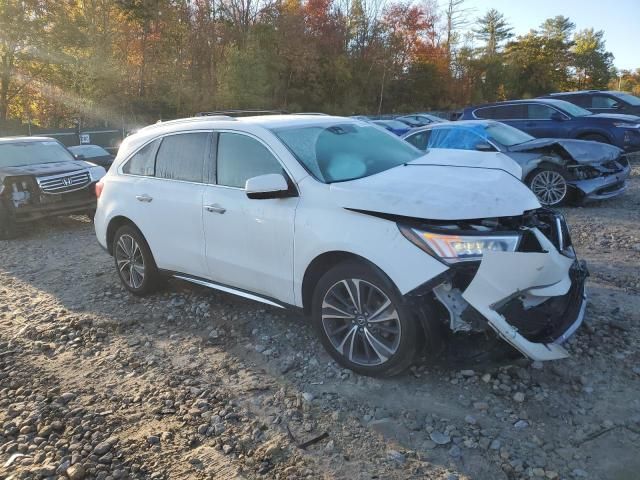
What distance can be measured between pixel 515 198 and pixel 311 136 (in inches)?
64.2

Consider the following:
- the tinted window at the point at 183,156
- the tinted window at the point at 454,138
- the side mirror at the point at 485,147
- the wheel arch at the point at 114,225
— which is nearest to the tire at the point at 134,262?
the wheel arch at the point at 114,225

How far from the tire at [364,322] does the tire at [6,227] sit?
7.14m

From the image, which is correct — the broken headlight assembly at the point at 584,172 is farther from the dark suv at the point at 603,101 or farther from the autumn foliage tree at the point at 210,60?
the autumn foliage tree at the point at 210,60

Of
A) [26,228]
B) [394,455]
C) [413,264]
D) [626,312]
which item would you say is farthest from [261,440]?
[26,228]

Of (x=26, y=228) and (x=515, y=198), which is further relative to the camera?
(x=26, y=228)

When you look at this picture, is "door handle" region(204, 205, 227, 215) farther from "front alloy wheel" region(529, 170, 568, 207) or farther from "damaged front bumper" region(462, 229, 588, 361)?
"front alloy wheel" region(529, 170, 568, 207)

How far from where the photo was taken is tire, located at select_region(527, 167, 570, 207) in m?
8.55

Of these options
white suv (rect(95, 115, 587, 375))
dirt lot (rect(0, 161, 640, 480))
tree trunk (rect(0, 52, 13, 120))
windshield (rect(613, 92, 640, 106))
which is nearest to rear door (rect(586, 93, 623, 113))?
windshield (rect(613, 92, 640, 106))

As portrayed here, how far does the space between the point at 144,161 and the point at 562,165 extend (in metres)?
6.32

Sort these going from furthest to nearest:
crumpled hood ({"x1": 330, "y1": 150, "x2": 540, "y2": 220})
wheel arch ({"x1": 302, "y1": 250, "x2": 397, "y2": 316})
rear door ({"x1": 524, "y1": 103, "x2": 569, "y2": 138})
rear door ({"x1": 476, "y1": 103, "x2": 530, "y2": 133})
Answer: rear door ({"x1": 476, "y1": 103, "x2": 530, "y2": 133})
rear door ({"x1": 524, "y1": 103, "x2": 569, "y2": 138})
wheel arch ({"x1": 302, "y1": 250, "x2": 397, "y2": 316})
crumpled hood ({"x1": 330, "y1": 150, "x2": 540, "y2": 220})

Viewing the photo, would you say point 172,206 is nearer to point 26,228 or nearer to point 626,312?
point 626,312

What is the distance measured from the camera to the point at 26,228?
9953 mm

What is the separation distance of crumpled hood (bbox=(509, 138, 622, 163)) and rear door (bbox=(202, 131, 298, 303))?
19.0 ft

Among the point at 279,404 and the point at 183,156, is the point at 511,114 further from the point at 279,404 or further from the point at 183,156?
the point at 279,404
